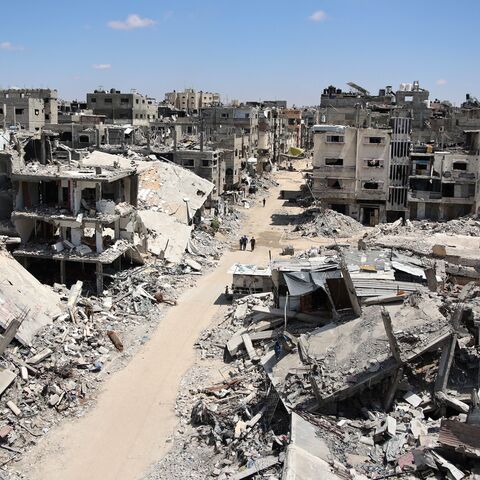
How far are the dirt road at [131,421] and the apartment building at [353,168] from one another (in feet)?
81.6

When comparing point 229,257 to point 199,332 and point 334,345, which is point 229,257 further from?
point 334,345

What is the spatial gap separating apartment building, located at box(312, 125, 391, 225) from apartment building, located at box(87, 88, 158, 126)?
4326 centimetres

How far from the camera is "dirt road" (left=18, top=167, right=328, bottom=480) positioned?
18.9 m

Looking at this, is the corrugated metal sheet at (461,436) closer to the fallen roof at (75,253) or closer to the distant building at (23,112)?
the fallen roof at (75,253)

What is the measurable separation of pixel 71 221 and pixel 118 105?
6302 centimetres

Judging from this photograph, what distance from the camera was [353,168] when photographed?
52.8 m

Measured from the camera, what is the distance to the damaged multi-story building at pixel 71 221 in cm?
3269

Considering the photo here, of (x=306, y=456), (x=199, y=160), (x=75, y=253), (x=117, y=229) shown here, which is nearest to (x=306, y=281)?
(x=306, y=456)

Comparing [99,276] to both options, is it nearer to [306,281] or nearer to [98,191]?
[98,191]

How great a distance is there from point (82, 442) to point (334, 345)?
8.72 metres

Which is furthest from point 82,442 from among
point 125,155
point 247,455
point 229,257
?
point 125,155

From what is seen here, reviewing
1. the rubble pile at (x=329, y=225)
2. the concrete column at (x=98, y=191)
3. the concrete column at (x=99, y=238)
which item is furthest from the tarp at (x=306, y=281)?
the rubble pile at (x=329, y=225)

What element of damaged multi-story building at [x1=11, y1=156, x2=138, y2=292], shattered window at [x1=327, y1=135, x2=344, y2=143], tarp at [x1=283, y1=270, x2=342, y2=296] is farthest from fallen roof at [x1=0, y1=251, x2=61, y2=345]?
shattered window at [x1=327, y1=135, x2=344, y2=143]

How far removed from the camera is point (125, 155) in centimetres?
5288
